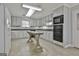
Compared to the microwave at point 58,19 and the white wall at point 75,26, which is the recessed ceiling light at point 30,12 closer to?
the microwave at point 58,19

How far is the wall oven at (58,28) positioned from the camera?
13.8ft

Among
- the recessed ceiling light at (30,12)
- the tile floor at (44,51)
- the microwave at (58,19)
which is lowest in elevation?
the tile floor at (44,51)

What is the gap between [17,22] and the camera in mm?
4094

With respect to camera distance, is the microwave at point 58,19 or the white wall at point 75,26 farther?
the microwave at point 58,19

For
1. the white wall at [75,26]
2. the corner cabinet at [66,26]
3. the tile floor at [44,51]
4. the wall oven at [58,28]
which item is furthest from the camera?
the wall oven at [58,28]

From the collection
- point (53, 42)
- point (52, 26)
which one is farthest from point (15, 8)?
point (53, 42)

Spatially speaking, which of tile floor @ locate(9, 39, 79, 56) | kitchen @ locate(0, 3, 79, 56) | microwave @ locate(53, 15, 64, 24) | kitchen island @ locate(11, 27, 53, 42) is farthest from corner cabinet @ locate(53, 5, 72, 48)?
kitchen island @ locate(11, 27, 53, 42)

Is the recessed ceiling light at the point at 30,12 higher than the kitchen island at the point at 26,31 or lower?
higher

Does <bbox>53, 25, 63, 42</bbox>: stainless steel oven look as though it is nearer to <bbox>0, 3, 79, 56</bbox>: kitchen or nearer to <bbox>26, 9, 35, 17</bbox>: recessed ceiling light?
<bbox>0, 3, 79, 56</bbox>: kitchen

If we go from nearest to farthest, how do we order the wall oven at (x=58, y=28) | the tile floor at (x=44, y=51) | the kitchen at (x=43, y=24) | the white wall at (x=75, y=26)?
the tile floor at (x=44, y=51) → the kitchen at (x=43, y=24) → the white wall at (x=75, y=26) → the wall oven at (x=58, y=28)

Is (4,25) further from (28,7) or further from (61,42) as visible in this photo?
(61,42)

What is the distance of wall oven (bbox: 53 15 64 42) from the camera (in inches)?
165

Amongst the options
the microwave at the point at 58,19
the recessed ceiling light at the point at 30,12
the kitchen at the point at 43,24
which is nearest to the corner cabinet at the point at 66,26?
the kitchen at the point at 43,24

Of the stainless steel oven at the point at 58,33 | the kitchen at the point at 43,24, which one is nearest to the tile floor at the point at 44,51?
the kitchen at the point at 43,24
